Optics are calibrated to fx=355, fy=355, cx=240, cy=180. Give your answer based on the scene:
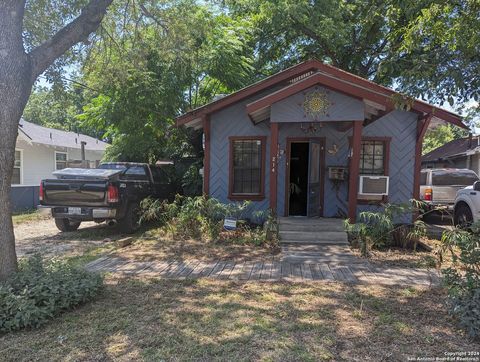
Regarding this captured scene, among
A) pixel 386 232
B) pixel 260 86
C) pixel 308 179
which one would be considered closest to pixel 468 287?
pixel 386 232

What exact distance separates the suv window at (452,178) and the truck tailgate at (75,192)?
11.2m

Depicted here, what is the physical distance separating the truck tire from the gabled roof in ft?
8.66

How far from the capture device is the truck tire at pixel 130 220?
30.4 feet

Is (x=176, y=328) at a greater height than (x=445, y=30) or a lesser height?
lesser

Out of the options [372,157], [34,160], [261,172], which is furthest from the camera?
[34,160]

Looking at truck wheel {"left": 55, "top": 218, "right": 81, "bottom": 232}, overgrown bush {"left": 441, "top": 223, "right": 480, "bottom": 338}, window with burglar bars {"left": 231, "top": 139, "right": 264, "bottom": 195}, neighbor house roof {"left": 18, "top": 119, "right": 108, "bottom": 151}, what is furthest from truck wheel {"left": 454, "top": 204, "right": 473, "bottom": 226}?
neighbor house roof {"left": 18, "top": 119, "right": 108, "bottom": 151}

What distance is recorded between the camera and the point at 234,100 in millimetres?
9375

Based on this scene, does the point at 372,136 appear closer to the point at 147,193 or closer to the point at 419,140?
the point at 419,140

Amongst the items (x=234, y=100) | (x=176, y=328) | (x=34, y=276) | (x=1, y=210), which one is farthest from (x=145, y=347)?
(x=234, y=100)

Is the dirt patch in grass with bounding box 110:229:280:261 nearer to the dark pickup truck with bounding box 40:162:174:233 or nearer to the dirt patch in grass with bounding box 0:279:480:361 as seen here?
the dark pickup truck with bounding box 40:162:174:233

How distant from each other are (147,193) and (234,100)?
3.62 meters

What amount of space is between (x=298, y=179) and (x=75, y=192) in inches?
251

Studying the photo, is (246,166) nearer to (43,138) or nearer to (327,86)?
(327,86)

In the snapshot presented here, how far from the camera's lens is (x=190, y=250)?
7348 mm
